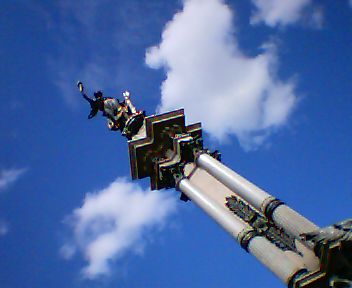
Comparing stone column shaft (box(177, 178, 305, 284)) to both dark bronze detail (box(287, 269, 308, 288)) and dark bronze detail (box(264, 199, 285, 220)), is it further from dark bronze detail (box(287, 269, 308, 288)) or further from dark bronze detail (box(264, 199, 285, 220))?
dark bronze detail (box(264, 199, 285, 220))

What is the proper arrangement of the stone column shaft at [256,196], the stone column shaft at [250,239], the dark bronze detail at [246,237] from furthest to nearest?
the dark bronze detail at [246,237] → the stone column shaft at [256,196] → the stone column shaft at [250,239]

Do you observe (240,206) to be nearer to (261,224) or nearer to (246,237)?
(261,224)

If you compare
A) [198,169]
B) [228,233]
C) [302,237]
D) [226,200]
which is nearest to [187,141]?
[198,169]

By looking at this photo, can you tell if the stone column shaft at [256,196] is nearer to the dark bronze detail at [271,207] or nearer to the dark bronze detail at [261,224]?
the dark bronze detail at [271,207]

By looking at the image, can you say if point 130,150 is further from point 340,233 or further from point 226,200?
point 340,233

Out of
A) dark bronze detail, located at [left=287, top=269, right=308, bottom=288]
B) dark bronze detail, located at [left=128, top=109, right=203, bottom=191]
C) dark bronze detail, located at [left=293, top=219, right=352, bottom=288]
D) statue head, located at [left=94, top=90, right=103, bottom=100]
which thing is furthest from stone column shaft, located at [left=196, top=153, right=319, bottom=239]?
statue head, located at [left=94, top=90, right=103, bottom=100]

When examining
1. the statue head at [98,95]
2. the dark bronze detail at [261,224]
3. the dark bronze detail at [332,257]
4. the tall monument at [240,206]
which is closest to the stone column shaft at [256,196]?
the tall monument at [240,206]

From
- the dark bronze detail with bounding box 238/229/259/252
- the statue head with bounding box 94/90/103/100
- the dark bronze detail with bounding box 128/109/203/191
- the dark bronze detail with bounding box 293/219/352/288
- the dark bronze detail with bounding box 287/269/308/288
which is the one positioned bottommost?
the dark bronze detail with bounding box 293/219/352/288

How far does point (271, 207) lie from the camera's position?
1777cm

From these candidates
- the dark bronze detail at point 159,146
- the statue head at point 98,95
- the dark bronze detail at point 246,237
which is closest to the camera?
the dark bronze detail at point 246,237

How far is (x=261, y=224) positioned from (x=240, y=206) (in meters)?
1.88

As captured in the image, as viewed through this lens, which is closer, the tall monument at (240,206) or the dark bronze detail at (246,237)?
the tall monument at (240,206)

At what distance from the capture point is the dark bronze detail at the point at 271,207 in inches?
698

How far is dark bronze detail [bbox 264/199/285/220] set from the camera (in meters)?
17.7
